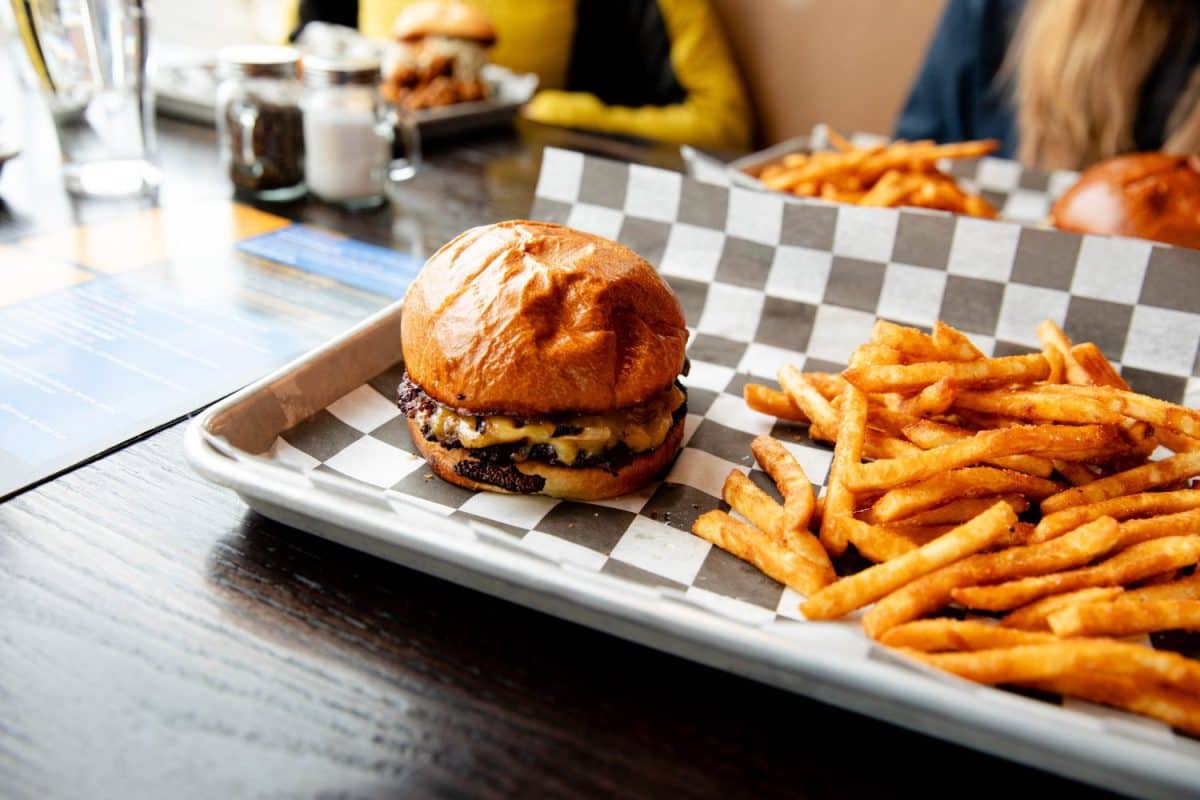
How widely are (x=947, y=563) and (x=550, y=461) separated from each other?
572mm

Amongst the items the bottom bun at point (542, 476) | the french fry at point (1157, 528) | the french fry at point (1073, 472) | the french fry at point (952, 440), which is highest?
the french fry at point (1157, 528)

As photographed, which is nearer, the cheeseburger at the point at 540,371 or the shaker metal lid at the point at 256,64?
the cheeseburger at the point at 540,371

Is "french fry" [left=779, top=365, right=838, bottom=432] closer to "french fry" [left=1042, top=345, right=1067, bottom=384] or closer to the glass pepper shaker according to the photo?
"french fry" [left=1042, top=345, right=1067, bottom=384]

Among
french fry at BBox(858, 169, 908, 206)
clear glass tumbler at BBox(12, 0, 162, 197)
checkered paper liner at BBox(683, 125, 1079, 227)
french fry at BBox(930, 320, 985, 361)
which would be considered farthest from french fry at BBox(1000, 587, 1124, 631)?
clear glass tumbler at BBox(12, 0, 162, 197)

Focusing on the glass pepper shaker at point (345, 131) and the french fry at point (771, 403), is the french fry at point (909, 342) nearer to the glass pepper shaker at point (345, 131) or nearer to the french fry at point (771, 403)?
the french fry at point (771, 403)

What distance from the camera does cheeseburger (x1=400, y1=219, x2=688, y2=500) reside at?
132 centimetres

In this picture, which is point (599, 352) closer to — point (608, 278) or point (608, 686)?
point (608, 278)

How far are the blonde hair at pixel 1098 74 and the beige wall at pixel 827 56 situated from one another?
1.13m

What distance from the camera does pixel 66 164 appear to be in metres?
2.41

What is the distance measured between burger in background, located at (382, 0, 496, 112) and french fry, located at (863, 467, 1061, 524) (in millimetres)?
2211

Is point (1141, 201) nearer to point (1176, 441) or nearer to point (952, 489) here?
point (1176, 441)

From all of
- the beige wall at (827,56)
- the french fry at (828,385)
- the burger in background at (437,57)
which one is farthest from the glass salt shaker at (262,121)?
the beige wall at (827,56)

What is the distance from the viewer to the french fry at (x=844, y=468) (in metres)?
1.26

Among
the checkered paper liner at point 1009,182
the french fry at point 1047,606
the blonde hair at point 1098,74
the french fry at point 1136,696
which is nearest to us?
the french fry at point 1136,696
